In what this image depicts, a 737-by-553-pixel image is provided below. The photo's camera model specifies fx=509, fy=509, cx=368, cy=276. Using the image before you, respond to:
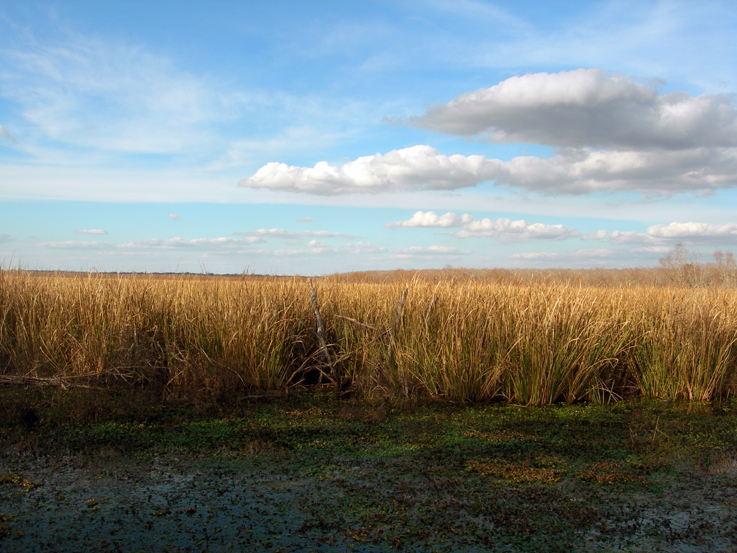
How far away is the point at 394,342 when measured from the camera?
570 cm

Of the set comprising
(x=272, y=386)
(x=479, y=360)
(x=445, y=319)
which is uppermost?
(x=445, y=319)

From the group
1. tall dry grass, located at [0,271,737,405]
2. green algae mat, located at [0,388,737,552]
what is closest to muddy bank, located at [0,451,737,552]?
green algae mat, located at [0,388,737,552]

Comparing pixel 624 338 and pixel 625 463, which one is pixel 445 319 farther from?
pixel 625 463

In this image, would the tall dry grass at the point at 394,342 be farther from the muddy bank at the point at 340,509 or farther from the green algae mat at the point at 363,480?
the muddy bank at the point at 340,509

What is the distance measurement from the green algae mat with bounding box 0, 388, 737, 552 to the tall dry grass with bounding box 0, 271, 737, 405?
2.05 ft

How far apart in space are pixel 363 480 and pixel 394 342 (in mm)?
2820

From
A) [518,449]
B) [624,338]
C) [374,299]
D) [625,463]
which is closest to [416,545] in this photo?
[518,449]

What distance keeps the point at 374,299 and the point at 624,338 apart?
3.18 meters

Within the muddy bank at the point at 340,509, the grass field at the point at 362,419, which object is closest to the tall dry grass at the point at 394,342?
the grass field at the point at 362,419

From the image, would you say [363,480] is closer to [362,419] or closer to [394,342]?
[362,419]

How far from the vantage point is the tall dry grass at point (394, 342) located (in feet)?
17.0

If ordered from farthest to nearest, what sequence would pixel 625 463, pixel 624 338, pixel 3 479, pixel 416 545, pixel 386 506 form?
1. pixel 624 338
2. pixel 625 463
3. pixel 3 479
4. pixel 386 506
5. pixel 416 545

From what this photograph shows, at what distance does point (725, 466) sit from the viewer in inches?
132

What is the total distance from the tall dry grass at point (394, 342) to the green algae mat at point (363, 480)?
62 centimetres
